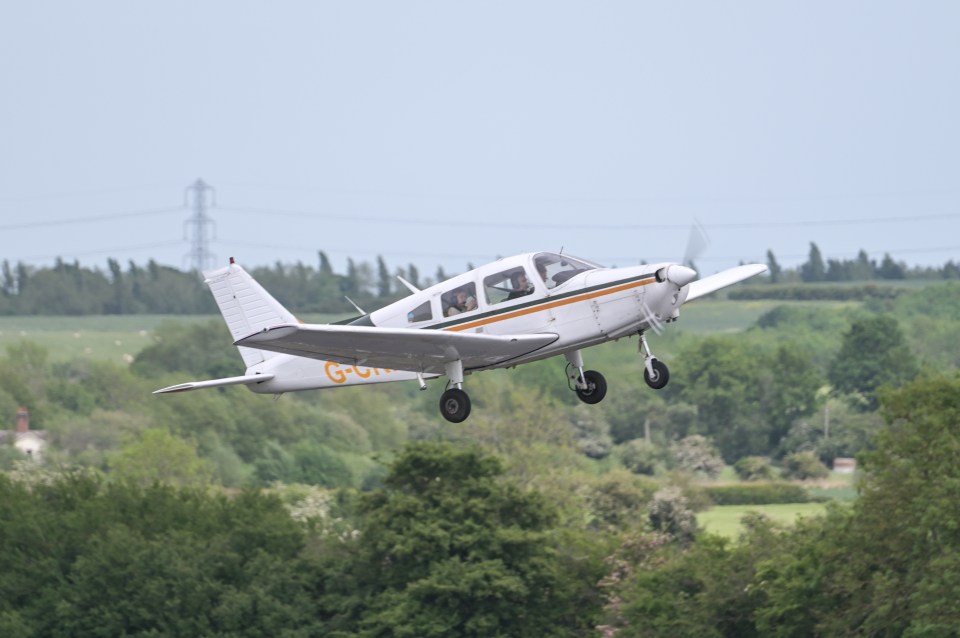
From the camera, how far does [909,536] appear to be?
5131 centimetres

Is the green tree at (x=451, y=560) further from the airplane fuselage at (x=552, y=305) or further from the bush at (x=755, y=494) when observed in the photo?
the bush at (x=755, y=494)

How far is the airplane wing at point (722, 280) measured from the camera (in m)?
28.4

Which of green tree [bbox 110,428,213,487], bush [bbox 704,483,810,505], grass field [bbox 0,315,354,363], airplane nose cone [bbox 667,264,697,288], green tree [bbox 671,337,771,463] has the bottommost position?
bush [bbox 704,483,810,505]

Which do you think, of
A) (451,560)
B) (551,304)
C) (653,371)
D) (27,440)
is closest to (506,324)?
(551,304)

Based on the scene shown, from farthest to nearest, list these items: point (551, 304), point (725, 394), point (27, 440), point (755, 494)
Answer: point (725, 394), point (27, 440), point (755, 494), point (551, 304)

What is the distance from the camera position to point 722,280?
94.0ft

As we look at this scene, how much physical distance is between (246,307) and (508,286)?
5.90m

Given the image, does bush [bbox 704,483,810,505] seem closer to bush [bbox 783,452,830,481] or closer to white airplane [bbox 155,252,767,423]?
bush [bbox 783,452,830,481]

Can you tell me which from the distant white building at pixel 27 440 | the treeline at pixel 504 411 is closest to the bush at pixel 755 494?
the treeline at pixel 504 411

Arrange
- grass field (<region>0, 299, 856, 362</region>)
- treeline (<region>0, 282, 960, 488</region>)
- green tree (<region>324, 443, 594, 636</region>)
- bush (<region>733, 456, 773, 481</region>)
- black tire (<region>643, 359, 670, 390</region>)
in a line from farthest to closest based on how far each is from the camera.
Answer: grass field (<region>0, 299, 856, 362</region>), bush (<region>733, 456, 773, 481</region>), treeline (<region>0, 282, 960, 488</region>), green tree (<region>324, 443, 594, 636</region>), black tire (<region>643, 359, 670, 390</region>)

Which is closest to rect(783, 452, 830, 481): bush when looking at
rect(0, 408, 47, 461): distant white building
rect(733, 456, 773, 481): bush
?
rect(733, 456, 773, 481): bush

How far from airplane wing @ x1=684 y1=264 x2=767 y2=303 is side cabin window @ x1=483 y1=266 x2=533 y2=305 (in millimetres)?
2810

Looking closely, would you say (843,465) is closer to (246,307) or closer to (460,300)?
(246,307)

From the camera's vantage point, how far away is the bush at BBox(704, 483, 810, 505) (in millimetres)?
116625
